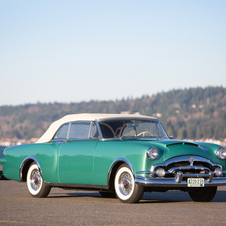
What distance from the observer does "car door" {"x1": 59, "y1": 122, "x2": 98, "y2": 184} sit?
377 inches

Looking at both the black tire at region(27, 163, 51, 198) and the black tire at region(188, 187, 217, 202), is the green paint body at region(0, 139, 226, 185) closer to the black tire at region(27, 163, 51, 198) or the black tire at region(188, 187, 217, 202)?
the black tire at region(27, 163, 51, 198)

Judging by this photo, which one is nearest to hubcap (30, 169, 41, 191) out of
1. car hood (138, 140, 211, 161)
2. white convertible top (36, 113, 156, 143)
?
white convertible top (36, 113, 156, 143)

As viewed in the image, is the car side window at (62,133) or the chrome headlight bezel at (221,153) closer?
the chrome headlight bezel at (221,153)

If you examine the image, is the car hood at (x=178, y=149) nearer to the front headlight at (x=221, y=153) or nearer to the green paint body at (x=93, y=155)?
the green paint body at (x=93, y=155)

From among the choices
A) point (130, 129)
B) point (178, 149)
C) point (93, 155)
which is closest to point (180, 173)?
point (178, 149)

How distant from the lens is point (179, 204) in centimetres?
884

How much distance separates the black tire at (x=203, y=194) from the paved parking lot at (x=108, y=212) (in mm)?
177

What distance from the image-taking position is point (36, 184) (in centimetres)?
1083

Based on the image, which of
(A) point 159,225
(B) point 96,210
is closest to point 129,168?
(B) point 96,210

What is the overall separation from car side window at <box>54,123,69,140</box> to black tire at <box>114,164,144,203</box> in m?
2.04

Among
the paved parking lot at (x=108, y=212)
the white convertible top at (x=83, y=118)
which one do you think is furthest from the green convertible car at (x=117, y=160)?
the paved parking lot at (x=108, y=212)

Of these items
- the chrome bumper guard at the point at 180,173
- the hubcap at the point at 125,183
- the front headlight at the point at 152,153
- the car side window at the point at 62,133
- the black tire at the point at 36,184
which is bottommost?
the black tire at the point at 36,184

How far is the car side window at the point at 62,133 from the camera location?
34.8ft

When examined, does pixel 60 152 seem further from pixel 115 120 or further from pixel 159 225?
pixel 159 225
